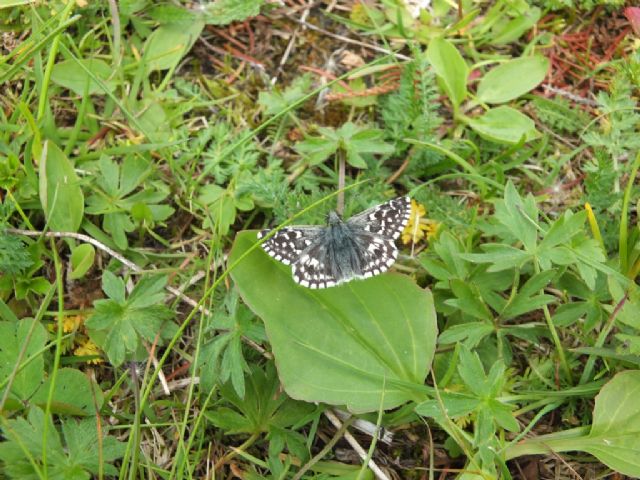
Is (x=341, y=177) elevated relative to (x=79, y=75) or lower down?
lower down

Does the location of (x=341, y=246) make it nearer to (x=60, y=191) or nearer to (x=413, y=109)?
(x=413, y=109)

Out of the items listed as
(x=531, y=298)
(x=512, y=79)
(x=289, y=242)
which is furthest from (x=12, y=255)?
(x=512, y=79)

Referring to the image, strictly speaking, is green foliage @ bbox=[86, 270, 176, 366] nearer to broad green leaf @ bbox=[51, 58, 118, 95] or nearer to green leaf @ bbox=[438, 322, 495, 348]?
broad green leaf @ bbox=[51, 58, 118, 95]

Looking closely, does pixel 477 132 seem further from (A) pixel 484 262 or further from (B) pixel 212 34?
(B) pixel 212 34

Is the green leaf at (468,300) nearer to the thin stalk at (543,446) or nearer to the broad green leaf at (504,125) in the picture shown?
the thin stalk at (543,446)

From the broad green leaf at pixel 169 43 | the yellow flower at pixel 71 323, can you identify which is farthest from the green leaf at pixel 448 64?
the yellow flower at pixel 71 323

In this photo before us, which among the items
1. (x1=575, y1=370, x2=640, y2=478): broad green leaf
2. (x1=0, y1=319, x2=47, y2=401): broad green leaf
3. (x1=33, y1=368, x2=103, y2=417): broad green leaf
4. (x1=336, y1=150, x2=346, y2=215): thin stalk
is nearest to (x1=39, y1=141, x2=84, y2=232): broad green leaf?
(x1=0, y1=319, x2=47, y2=401): broad green leaf

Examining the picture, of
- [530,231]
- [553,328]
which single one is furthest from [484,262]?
[553,328]
